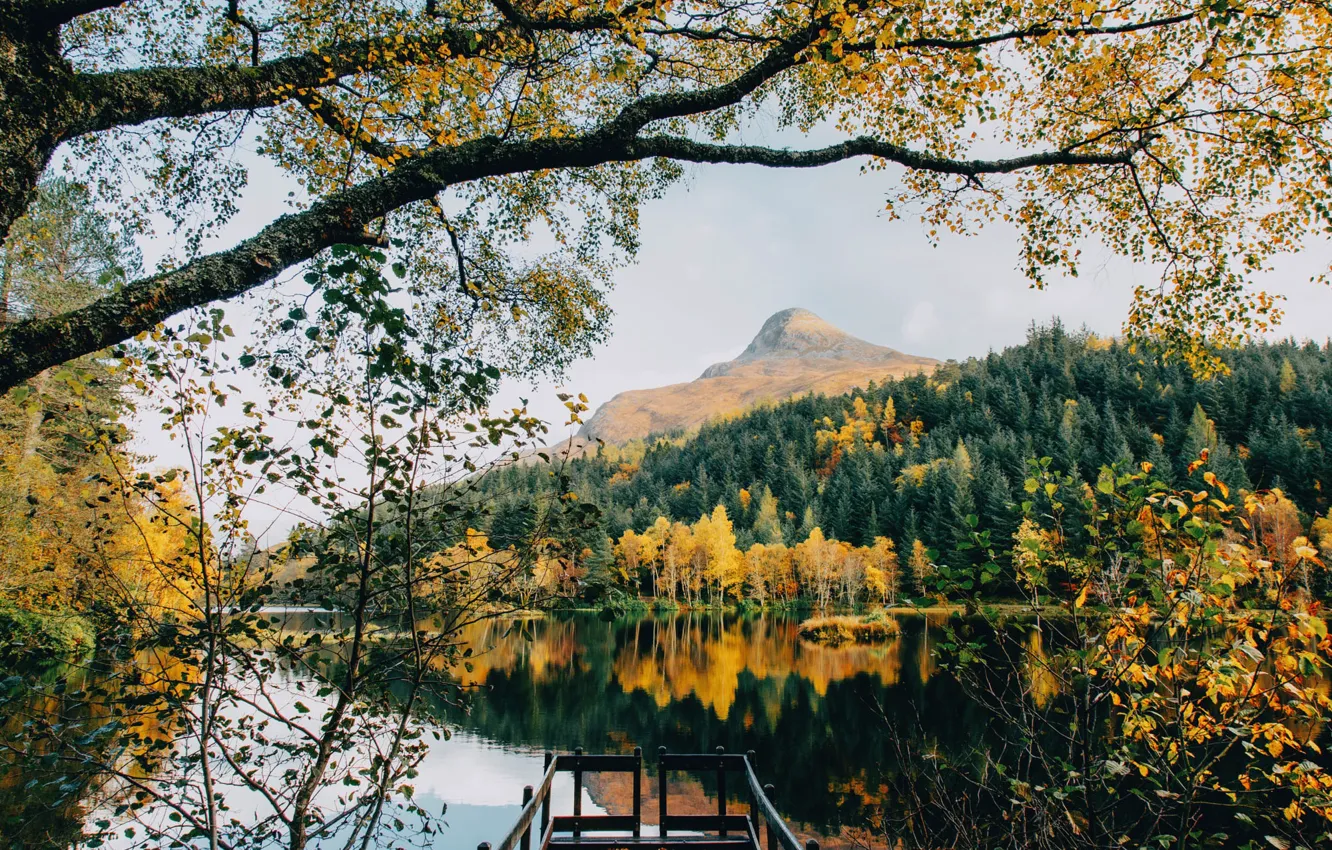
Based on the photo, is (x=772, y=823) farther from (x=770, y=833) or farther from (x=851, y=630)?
(x=851, y=630)

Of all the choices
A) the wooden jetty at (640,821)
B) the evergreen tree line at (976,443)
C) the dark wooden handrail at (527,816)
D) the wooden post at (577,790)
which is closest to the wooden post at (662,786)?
the wooden jetty at (640,821)

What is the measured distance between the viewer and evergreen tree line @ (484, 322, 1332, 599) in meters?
85.6

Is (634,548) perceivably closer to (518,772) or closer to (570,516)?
(518,772)

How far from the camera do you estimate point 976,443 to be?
107m

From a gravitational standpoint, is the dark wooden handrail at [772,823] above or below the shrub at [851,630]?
above

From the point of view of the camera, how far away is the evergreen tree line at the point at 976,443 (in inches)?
3371

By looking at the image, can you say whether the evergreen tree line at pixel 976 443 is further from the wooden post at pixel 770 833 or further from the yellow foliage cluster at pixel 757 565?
the wooden post at pixel 770 833

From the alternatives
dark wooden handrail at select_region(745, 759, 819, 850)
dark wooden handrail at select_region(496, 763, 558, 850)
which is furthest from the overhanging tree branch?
dark wooden handrail at select_region(745, 759, 819, 850)

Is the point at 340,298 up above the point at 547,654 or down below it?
above

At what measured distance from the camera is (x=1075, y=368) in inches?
4870

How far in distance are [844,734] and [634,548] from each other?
6987cm

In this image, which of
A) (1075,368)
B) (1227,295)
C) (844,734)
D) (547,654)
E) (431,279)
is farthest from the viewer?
(1075,368)

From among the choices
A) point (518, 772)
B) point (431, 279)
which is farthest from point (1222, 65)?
point (518, 772)

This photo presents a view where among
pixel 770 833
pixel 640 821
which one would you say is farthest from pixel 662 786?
pixel 770 833
